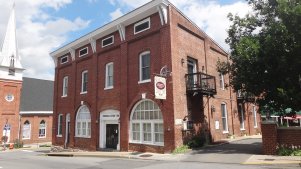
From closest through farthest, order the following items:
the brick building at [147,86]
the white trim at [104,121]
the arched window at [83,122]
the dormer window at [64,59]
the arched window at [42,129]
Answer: the brick building at [147,86], the white trim at [104,121], the arched window at [83,122], the dormer window at [64,59], the arched window at [42,129]

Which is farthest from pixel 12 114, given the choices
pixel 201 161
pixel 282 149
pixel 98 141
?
pixel 282 149

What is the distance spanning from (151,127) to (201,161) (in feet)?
18.3

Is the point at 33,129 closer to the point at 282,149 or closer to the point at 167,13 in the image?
the point at 167,13

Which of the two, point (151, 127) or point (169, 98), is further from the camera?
point (151, 127)

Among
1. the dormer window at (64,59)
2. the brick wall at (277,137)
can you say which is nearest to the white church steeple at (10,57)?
the dormer window at (64,59)

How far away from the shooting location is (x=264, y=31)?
1584 cm

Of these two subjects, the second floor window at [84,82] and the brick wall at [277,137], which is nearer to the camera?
the brick wall at [277,137]

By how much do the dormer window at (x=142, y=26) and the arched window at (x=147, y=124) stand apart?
505 cm

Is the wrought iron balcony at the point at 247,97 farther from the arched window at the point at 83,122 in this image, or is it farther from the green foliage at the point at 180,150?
the arched window at the point at 83,122

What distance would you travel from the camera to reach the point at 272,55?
14547 mm

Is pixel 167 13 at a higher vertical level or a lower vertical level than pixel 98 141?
higher

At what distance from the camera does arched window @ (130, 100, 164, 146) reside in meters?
17.8

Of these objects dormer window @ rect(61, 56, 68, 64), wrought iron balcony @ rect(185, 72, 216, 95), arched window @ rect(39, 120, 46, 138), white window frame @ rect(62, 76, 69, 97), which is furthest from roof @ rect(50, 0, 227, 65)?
arched window @ rect(39, 120, 46, 138)

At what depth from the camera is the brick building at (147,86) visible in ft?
57.5
